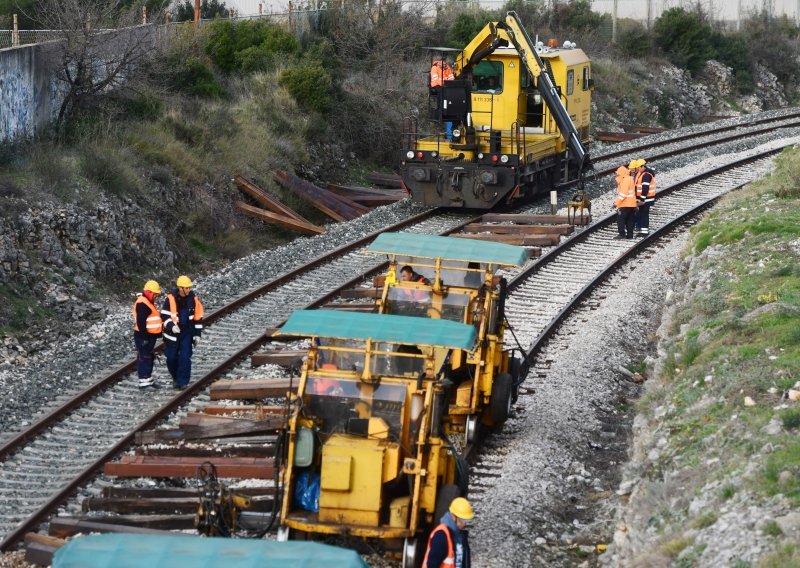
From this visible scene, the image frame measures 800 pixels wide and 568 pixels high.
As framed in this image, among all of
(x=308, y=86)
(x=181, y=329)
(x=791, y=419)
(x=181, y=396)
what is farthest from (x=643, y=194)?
(x=308, y=86)

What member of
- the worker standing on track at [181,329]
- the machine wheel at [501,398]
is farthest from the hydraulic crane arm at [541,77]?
the machine wheel at [501,398]

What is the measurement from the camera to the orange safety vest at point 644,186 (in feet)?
69.4

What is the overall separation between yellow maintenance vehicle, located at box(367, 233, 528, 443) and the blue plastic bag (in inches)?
103

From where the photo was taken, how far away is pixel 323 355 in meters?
10.1

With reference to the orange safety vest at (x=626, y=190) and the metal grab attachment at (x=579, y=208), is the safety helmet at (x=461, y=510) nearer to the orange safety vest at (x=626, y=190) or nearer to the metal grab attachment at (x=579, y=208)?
the orange safety vest at (x=626, y=190)

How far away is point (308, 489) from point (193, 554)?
3.51m

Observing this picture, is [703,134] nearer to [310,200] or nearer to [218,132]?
[310,200]

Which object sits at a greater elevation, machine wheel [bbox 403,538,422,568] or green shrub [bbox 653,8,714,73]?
green shrub [bbox 653,8,714,73]

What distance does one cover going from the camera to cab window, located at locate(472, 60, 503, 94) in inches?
1004

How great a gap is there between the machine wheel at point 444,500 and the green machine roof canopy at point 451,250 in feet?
12.0

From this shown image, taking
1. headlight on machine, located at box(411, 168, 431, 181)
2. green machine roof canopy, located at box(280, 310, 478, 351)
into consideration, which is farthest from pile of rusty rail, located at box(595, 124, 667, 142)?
green machine roof canopy, located at box(280, 310, 478, 351)

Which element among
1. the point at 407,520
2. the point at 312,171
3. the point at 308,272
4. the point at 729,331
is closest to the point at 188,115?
the point at 312,171

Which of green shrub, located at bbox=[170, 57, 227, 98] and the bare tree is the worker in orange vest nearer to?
the bare tree

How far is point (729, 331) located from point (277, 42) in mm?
23468
